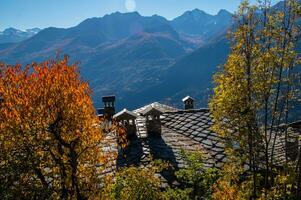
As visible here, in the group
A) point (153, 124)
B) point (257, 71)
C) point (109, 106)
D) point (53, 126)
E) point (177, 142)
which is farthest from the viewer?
point (109, 106)

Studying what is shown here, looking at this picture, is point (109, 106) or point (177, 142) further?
point (109, 106)

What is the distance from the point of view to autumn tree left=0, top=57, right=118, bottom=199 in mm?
18031

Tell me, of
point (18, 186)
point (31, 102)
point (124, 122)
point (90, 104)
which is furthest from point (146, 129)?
point (18, 186)

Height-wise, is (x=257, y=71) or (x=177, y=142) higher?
(x=257, y=71)

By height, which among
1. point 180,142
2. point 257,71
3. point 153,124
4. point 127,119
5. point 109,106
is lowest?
point 180,142

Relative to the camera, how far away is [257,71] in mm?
16250

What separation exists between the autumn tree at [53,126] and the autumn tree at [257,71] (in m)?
6.96

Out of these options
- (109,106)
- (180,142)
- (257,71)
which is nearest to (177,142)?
(180,142)

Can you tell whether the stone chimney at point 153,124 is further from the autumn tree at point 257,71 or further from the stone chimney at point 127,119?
the autumn tree at point 257,71

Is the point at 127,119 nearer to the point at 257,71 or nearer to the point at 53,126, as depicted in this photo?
the point at 53,126

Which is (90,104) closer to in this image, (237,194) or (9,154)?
(9,154)

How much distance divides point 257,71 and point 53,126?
378 inches

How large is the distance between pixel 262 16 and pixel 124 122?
54.0ft

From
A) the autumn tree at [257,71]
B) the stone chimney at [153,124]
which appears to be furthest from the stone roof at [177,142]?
the autumn tree at [257,71]
